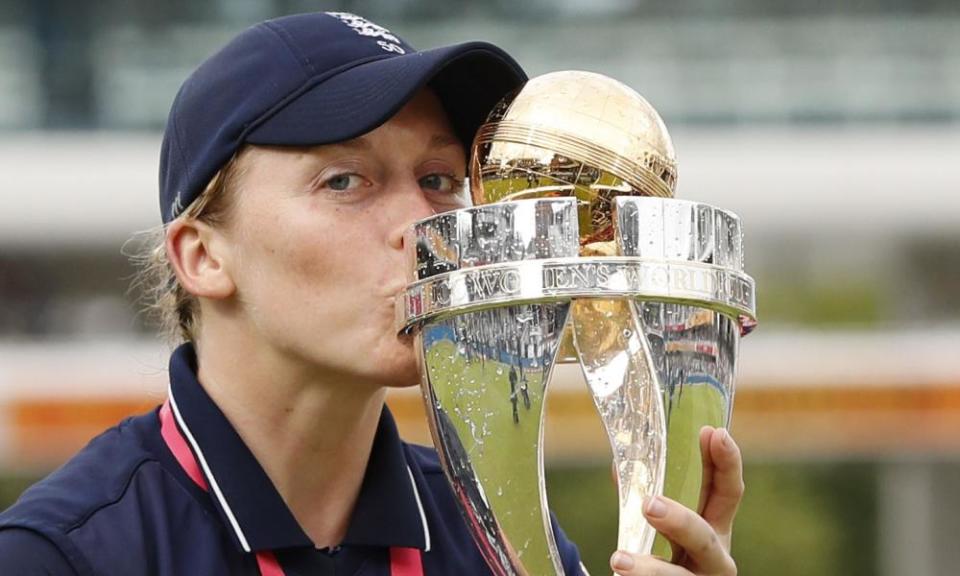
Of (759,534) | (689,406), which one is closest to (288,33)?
(689,406)

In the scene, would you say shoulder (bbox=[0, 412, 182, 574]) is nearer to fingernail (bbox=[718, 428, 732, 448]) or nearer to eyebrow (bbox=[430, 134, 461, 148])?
eyebrow (bbox=[430, 134, 461, 148])

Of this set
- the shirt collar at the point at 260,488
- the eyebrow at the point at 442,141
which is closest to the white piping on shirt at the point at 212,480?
the shirt collar at the point at 260,488

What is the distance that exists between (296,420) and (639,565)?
0.59 meters

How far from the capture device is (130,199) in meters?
18.5

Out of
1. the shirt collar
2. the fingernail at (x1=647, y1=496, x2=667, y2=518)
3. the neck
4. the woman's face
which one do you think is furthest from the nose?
the fingernail at (x1=647, y1=496, x2=667, y2=518)

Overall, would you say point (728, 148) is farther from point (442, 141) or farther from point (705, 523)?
point (705, 523)

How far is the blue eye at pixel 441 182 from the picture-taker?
7.68 feet

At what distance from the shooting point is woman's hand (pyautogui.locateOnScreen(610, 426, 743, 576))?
2025mm

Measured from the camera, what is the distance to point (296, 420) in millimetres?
2445

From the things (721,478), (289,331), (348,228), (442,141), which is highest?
(442,141)

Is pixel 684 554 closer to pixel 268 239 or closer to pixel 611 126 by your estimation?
pixel 611 126

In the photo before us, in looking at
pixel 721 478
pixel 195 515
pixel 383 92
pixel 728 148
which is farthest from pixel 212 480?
pixel 728 148

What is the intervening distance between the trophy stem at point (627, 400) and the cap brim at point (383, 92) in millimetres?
362

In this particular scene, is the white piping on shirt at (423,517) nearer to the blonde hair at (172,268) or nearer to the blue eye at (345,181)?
the blonde hair at (172,268)
